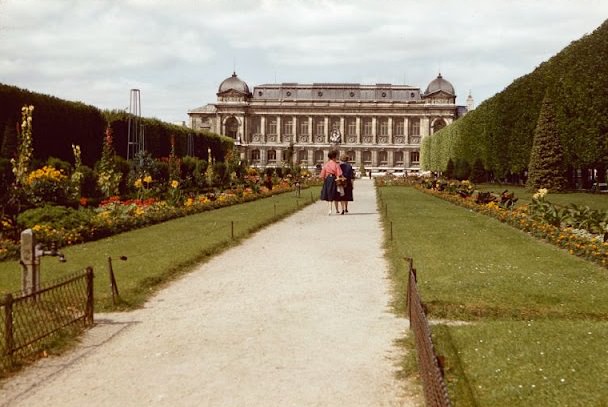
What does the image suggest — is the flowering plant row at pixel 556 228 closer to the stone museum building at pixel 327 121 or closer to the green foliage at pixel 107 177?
the green foliage at pixel 107 177

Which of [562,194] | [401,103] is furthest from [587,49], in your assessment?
[401,103]

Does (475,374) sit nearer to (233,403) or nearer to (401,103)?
(233,403)

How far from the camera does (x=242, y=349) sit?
225 inches

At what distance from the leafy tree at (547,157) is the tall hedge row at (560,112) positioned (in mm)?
441

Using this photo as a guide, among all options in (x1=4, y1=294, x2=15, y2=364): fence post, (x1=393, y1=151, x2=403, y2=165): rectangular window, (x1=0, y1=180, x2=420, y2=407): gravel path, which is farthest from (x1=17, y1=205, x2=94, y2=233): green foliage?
(x1=393, y1=151, x2=403, y2=165): rectangular window

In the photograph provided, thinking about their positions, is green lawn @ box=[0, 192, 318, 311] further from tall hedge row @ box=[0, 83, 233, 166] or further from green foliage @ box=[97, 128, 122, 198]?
tall hedge row @ box=[0, 83, 233, 166]

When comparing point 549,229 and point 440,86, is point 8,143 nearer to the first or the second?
point 549,229

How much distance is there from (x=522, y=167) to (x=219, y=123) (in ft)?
213

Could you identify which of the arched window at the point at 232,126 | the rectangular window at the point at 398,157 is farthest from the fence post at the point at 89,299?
the rectangular window at the point at 398,157

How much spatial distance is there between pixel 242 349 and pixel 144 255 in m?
5.49

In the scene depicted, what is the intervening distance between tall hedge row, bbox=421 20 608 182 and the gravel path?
1971cm

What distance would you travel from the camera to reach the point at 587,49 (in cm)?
2652

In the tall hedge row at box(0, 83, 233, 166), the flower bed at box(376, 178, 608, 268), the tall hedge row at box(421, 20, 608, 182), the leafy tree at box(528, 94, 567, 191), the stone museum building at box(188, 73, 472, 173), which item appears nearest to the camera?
the flower bed at box(376, 178, 608, 268)

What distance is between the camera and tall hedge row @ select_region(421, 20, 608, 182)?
83.8ft
